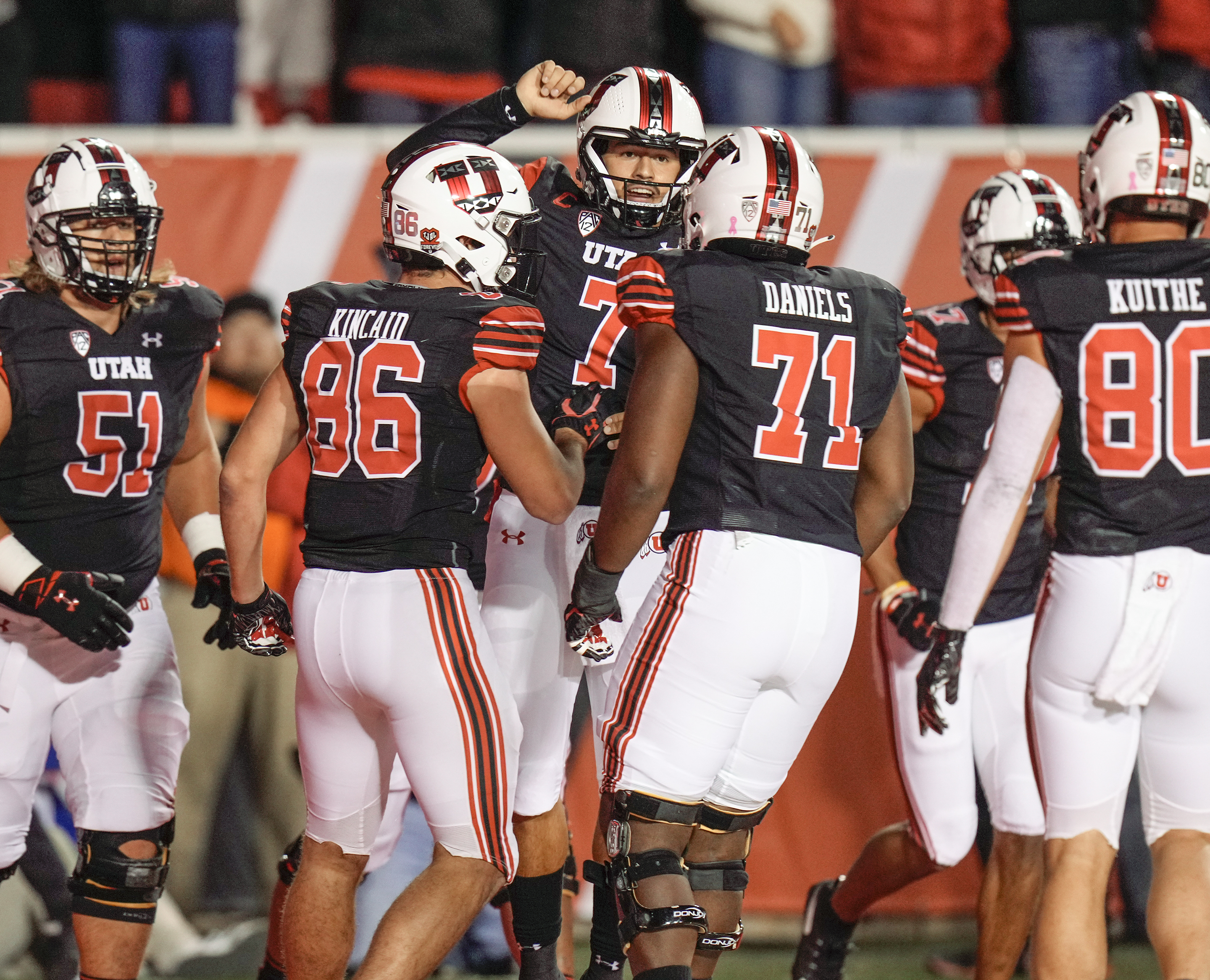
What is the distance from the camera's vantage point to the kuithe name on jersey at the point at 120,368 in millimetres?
4203

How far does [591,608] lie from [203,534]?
1332mm

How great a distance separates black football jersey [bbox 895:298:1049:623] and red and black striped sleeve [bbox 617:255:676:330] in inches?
55.8

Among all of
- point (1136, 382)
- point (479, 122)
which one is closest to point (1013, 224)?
point (1136, 382)

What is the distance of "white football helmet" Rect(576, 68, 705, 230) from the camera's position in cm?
445

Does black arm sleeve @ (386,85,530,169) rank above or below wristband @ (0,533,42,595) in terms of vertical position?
above

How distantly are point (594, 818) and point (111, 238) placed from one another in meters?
3.13

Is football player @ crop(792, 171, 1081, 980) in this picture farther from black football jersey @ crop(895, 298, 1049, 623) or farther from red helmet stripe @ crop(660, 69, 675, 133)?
red helmet stripe @ crop(660, 69, 675, 133)

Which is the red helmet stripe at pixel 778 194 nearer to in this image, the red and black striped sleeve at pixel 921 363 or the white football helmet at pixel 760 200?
the white football helmet at pixel 760 200

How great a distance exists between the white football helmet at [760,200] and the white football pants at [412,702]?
106cm

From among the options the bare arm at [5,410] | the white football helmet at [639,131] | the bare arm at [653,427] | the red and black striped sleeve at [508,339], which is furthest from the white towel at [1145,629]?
the bare arm at [5,410]

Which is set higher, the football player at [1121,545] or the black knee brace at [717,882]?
the football player at [1121,545]

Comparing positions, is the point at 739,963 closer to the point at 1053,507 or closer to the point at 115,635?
the point at 1053,507

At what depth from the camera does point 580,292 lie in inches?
178

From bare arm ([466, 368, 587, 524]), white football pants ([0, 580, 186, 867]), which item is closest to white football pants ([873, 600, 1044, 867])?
bare arm ([466, 368, 587, 524])
